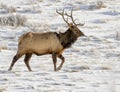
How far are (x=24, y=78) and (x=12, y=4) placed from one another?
14.1 m

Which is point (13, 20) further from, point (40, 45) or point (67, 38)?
point (40, 45)

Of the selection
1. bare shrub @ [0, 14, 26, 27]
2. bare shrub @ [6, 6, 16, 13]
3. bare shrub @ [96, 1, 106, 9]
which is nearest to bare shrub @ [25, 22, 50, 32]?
bare shrub @ [0, 14, 26, 27]

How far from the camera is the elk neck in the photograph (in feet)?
37.8

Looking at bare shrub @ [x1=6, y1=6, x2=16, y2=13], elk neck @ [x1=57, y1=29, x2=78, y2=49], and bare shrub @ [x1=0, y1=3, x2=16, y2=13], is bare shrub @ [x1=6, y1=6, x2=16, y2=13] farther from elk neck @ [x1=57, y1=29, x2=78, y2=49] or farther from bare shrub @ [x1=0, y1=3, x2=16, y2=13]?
elk neck @ [x1=57, y1=29, x2=78, y2=49]

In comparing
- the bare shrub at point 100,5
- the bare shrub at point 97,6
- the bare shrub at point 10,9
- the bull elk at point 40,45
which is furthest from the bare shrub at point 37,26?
the bull elk at point 40,45

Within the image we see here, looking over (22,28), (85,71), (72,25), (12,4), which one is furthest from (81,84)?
(12,4)

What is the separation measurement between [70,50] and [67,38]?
302cm

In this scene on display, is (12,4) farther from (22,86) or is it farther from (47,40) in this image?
(22,86)

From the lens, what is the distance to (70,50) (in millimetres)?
14695

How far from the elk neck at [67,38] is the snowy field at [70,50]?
542mm

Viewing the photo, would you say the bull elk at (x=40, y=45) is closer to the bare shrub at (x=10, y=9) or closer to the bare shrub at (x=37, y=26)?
the bare shrub at (x=37, y=26)

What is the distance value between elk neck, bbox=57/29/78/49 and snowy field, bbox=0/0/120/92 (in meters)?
0.54

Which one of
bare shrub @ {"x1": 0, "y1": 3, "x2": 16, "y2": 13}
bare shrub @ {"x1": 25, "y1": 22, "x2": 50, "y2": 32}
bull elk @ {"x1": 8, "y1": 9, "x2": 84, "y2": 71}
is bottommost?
bare shrub @ {"x1": 0, "y1": 3, "x2": 16, "y2": 13}

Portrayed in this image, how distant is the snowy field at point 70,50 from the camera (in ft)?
29.7
